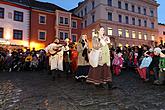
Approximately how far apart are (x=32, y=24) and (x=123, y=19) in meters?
22.4

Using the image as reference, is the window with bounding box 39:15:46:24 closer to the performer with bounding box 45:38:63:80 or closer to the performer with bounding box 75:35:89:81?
the performer with bounding box 45:38:63:80

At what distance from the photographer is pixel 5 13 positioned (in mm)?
30312

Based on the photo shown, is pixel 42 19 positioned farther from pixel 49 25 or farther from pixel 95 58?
pixel 95 58

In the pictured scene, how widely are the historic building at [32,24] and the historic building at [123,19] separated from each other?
7520 mm

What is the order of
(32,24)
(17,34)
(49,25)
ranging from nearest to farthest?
Result: (17,34), (32,24), (49,25)

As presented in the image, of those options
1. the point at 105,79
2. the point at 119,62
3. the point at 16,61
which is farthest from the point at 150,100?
the point at 16,61

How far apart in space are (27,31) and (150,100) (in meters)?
30.0

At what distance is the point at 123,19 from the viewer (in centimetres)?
4622

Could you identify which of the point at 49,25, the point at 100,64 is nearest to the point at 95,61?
the point at 100,64

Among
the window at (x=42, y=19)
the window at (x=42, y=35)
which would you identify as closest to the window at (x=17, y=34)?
the window at (x=42, y=35)

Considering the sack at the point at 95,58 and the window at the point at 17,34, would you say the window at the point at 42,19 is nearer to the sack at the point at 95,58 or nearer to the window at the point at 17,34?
the window at the point at 17,34

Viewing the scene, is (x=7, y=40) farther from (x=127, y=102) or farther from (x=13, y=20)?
(x=127, y=102)

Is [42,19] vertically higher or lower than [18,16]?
higher

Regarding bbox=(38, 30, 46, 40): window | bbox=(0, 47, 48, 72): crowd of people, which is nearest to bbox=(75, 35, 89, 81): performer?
bbox=(0, 47, 48, 72): crowd of people
